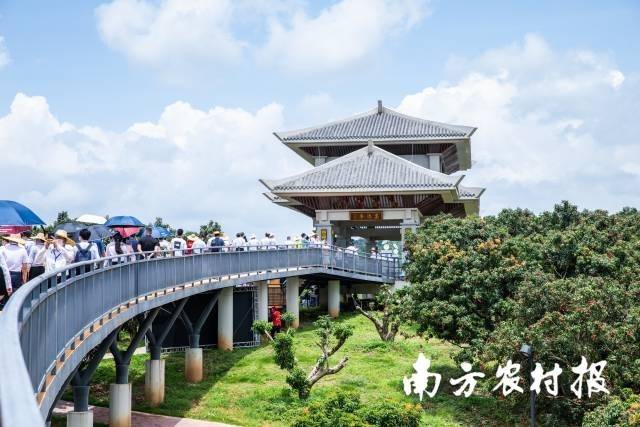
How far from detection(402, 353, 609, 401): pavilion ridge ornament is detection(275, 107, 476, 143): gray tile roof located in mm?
23846

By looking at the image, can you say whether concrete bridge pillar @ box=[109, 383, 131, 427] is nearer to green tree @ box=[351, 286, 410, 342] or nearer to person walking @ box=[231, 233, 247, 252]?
person walking @ box=[231, 233, 247, 252]

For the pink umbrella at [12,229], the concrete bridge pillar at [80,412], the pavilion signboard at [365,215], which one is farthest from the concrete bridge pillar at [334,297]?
the concrete bridge pillar at [80,412]

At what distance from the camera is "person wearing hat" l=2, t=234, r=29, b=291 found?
14.6 m

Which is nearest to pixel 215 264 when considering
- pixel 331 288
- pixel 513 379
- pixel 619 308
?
pixel 513 379

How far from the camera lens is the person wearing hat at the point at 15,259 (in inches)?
577

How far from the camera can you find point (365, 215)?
46.4m

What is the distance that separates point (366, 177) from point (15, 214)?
91.2ft

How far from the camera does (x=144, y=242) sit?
74.3ft

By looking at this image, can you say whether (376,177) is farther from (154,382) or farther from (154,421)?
(154,421)

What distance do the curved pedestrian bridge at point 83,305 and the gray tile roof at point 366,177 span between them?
11.1m

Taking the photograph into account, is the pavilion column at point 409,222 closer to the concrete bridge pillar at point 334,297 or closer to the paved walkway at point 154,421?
the concrete bridge pillar at point 334,297

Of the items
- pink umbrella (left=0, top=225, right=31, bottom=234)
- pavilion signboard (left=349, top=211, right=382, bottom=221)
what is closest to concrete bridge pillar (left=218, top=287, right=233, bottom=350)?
pink umbrella (left=0, top=225, right=31, bottom=234)

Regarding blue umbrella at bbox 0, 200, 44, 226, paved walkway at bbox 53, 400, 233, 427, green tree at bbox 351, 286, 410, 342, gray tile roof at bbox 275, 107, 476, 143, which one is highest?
gray tile roof at bbox 275, 107, 476, 143

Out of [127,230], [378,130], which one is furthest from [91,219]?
[378,130]
